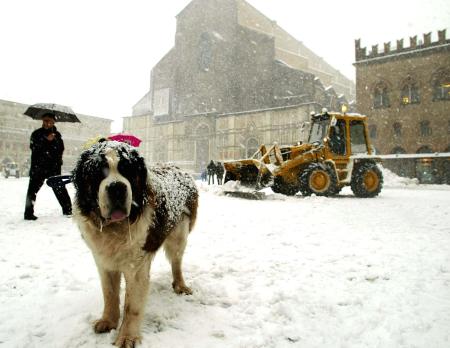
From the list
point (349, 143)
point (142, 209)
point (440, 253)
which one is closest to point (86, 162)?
point (142, 209)

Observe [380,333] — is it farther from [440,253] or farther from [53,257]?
[53,257]

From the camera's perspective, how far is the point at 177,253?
3172 millimetres

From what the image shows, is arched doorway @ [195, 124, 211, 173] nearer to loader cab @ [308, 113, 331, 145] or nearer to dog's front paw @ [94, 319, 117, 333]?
loader cab @ [308, 113, 331, 145]

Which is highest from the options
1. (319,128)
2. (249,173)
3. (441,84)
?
(441,84)

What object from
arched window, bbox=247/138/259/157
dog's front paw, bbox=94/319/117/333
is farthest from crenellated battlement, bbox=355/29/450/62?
dog's front paw, bbox=94/319/117/333

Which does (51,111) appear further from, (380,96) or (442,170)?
(380,96)

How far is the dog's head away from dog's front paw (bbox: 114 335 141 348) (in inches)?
30.9

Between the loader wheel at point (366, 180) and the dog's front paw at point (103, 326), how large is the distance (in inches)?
413

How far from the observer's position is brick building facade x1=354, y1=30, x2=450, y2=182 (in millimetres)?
27797

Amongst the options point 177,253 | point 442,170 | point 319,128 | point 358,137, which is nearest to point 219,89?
point 442,170

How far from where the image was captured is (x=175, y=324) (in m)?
2.52

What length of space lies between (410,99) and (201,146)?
862 inches

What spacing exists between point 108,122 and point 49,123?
61197mm

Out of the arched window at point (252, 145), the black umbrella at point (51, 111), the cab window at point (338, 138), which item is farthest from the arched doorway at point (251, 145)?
the black umbrella at point (51, 111)
